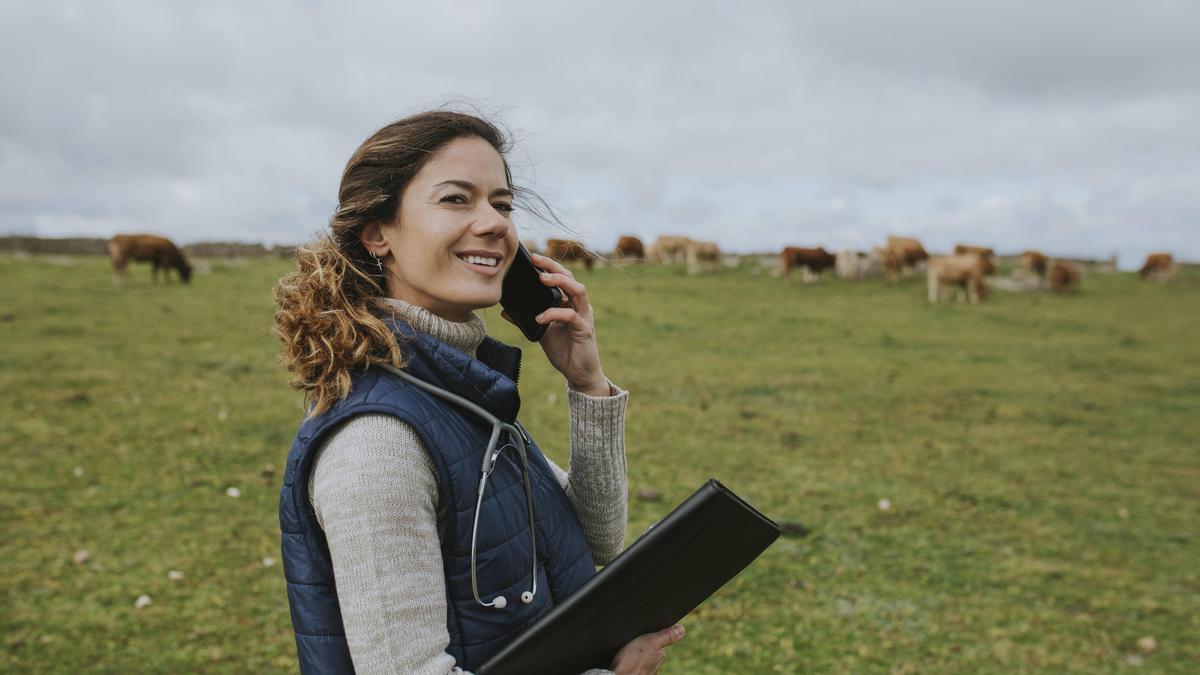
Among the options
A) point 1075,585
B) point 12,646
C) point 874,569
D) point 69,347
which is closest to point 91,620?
point 12,646

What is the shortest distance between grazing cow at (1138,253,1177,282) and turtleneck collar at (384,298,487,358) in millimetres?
34844

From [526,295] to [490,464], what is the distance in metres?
0.66

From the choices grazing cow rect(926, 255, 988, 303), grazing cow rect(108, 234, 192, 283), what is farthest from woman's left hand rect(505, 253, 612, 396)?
grazing cow rect(108, 234, 192, 283)

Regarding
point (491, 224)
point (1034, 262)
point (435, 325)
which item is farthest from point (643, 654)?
point (1034, 262)

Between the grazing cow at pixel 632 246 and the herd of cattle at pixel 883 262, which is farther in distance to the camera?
the grazing cow at pixel 632 246

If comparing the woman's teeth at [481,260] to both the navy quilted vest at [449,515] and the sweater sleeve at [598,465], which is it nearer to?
the navy quilted vest at [449,515]

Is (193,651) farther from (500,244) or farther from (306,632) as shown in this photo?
(500,244)

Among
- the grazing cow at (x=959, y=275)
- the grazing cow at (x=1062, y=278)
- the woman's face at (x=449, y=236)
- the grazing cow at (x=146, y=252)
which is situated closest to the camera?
the woman's face at (x=449, y=236)

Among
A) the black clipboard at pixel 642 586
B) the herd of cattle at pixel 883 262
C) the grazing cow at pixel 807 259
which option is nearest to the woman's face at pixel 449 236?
the black clipboard at pixel 642 586

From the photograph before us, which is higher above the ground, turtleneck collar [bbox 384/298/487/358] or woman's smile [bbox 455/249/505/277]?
woman's smile [bbox 455/249/505/277]

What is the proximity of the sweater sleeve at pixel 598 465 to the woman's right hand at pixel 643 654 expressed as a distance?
16.2 inches

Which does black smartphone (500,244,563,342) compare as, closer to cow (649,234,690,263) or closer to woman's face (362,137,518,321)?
woman's face (362,137,518,321)

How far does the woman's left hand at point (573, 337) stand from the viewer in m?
2.14

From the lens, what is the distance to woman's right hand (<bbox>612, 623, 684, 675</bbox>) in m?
1.88
